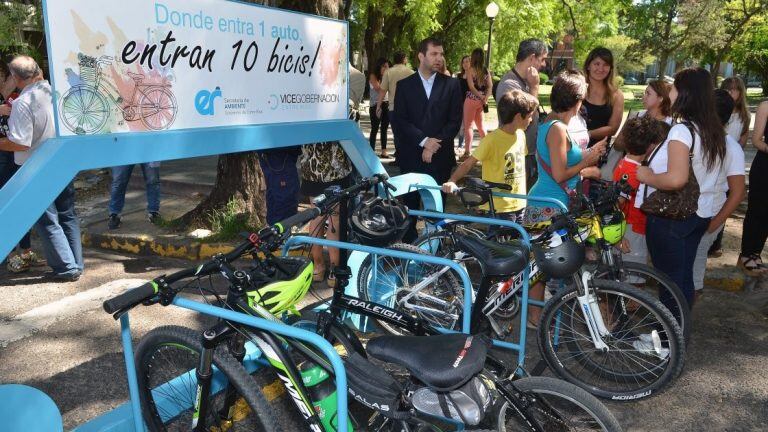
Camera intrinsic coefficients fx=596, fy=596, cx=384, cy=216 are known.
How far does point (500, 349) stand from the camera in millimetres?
4109

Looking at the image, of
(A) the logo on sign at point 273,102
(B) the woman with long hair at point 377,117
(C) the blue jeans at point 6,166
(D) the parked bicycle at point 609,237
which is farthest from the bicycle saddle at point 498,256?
(B) the woman with long hair at point 377,117

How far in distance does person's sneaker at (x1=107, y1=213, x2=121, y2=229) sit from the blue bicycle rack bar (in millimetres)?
4649

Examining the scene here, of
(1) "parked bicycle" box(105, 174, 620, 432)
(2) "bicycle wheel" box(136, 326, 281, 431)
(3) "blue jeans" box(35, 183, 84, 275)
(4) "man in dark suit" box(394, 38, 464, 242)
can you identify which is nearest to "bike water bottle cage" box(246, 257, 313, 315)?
(1) "parked bicycle" box(105, 174, 620, 432)

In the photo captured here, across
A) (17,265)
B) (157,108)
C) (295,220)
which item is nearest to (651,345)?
(295,220)

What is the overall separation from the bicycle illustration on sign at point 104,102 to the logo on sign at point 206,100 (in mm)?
134

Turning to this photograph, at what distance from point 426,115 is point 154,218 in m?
3.62

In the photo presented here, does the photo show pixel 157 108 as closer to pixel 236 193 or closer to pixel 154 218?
pixel 236 193

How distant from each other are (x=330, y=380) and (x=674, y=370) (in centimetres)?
200

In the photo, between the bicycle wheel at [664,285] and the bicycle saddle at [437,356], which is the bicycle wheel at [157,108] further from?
the bicycle wheel at [664,285]

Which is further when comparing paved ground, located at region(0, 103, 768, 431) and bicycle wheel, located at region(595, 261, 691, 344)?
bicycle wheel, located at region(595, 261, 691, 344)

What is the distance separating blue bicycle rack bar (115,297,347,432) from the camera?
1.90m

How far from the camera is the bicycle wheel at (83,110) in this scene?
2500 millimetres

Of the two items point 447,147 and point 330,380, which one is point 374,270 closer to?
point 330,380

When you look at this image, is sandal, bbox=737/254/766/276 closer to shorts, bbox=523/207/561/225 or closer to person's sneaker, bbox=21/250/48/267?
shorts, bbox=523/207/561/225
